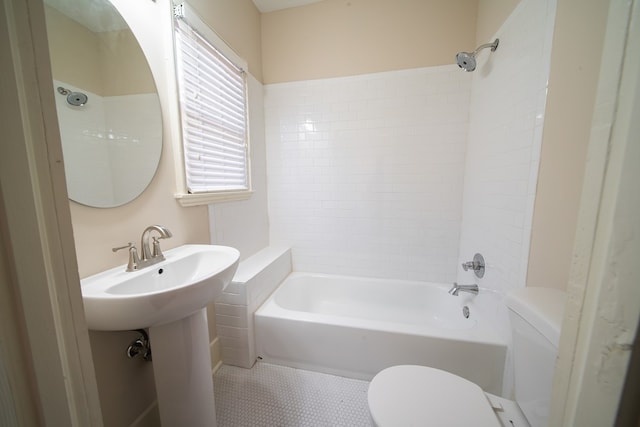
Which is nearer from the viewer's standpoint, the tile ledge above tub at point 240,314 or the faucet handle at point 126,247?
the faucet handle at point 126,247

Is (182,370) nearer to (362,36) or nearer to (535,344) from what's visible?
(535,344)

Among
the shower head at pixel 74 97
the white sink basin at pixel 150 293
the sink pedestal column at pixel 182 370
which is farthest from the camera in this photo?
the sink pedestal column at pixel 182 370

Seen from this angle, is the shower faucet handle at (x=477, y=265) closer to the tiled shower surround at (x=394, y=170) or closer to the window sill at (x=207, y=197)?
the tiled shower surround at (x=394, y=170)

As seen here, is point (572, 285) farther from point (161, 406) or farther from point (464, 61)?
point (464, 61)

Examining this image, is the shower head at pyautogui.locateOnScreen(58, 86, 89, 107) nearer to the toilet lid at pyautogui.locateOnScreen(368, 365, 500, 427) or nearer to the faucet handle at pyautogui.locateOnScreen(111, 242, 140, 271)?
the faucet handle at pyautogui.locateOnScreen(111, 242, 140, 271)

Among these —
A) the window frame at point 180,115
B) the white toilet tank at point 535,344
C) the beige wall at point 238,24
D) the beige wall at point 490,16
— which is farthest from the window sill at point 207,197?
the beige wall at point 490,16

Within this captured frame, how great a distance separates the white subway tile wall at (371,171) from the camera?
1787 millimetres

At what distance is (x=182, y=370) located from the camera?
2.97 feet

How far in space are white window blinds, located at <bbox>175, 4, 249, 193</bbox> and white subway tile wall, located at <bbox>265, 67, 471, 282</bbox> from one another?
16.9 inches

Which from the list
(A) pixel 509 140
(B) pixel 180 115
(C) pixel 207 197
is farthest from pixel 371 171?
(B) pixel 180 115

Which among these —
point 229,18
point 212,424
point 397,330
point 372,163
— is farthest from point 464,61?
point 212,424

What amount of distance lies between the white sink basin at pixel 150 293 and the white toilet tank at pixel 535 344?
103cm

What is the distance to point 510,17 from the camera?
4.02 ft

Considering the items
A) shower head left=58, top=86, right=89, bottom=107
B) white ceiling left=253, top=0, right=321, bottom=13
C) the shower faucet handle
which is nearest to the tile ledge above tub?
shower head left=58, top=86, right=89, bottom=107
